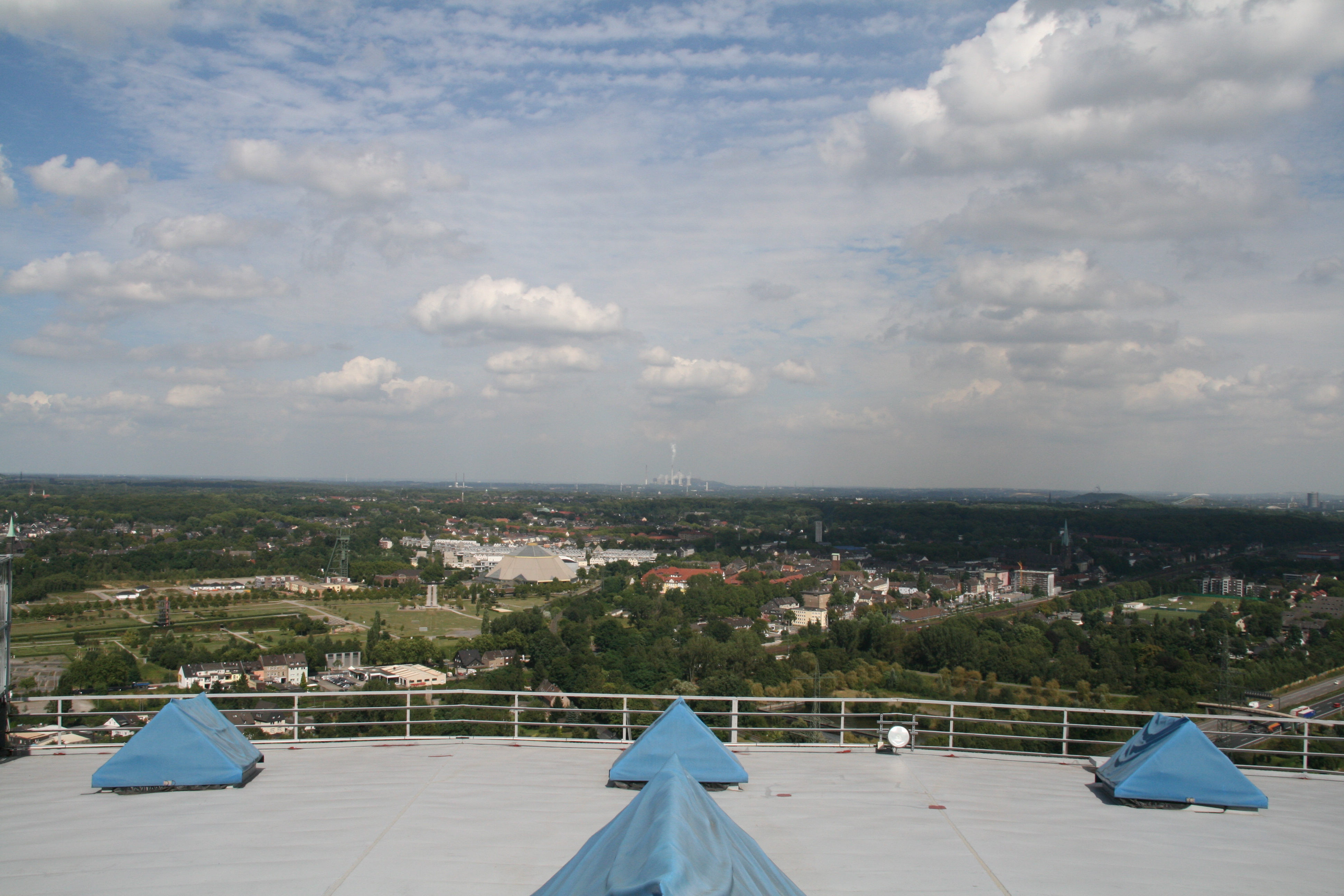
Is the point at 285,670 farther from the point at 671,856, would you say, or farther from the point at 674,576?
the point at 674,576

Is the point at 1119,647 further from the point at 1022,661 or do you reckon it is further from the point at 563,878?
the point at 563,878

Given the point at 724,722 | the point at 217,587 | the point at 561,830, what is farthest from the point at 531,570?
the point at 561,830

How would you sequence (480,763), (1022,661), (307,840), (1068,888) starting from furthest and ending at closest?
1. (1022,661)
2. (480,763)
3. (307,840)
4. (1068,888)

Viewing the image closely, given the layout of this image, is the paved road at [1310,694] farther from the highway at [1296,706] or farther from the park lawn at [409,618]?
the park lawn at [409,618]

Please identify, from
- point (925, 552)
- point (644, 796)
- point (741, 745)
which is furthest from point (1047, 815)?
point (925, 552)

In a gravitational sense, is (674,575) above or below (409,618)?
above

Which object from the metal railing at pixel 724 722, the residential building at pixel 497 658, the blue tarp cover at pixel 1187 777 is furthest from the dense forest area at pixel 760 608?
the blue tarp cover at pixel 1187 777
